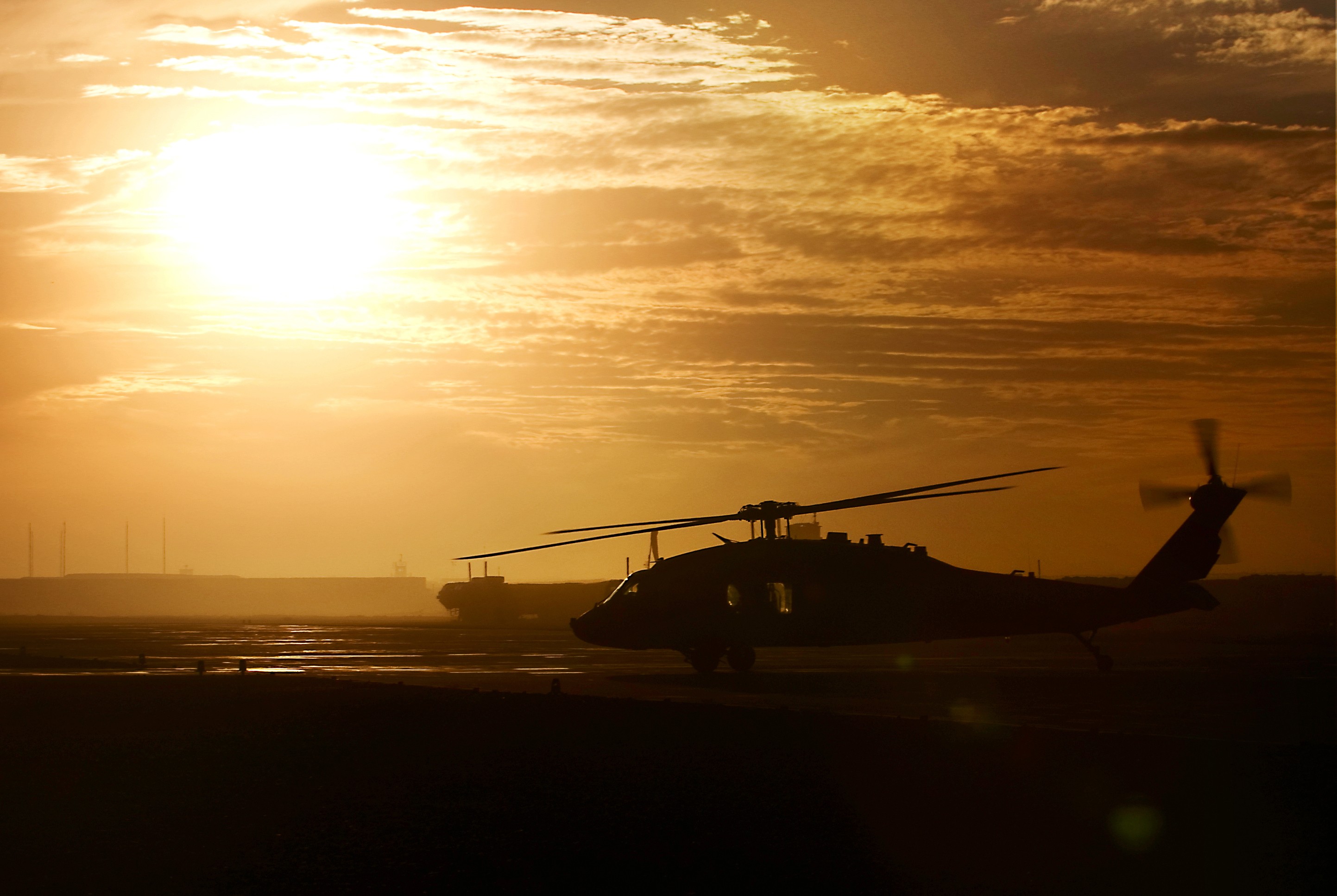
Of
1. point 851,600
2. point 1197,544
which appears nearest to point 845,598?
point 851,600

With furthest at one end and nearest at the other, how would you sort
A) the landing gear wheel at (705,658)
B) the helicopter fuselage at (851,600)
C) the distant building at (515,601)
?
1. the distant building at (515,601)
2. the landing gear wheel at (705,658)
3. the helicopter fuselage at (851,600)

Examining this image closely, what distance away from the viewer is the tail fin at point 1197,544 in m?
29.7

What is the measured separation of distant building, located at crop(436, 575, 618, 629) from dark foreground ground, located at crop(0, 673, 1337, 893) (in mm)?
76033

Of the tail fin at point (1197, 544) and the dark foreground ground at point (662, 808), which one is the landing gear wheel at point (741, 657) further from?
the dark foreground ground at point (662, 808)

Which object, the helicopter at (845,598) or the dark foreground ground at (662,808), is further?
the helicopter at (845,598)

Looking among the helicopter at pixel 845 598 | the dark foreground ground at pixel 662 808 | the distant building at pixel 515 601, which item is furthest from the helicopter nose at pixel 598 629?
the distant building at pixel 515 601

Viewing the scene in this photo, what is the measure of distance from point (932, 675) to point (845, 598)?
10.4ft

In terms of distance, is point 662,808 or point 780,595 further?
point 780,595

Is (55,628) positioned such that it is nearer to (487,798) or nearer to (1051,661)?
(1051,661)

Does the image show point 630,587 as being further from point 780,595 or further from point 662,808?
point 662,808

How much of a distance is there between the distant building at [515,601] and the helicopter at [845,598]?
6344cm

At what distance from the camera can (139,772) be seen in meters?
14.4

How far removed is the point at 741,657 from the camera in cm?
2988

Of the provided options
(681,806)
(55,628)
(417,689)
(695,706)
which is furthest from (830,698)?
(55,628)
